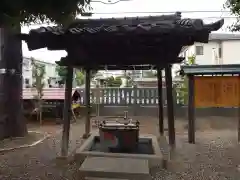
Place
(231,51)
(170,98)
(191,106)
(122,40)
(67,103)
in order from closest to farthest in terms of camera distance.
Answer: (122,40) < (170,98) < (67,103) < (191,106) < (231,51)

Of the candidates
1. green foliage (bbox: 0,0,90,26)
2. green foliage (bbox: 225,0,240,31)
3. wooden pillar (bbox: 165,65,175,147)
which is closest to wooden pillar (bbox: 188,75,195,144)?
green foliage (bbox: 225,0,240,31)

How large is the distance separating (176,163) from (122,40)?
242cm

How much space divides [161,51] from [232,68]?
8.69 ft

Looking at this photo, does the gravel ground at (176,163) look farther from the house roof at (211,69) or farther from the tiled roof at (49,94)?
the tiled roof at (49,94)

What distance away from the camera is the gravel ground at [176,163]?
483 cm

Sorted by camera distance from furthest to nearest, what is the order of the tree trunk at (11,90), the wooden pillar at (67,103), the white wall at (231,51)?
the white wall at (231,51)
the tree trunk at (11,90)
the wooden pillar at (67,103)

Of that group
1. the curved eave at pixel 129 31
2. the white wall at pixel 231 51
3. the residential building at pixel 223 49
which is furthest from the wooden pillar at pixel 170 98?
the white wall at pixel 231 51

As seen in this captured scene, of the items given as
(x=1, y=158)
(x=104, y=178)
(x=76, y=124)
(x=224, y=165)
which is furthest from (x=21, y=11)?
(x=76, y=124)

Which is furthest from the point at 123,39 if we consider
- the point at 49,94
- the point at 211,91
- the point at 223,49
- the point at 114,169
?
the point at 223,49

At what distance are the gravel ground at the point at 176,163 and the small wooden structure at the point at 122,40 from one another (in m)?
0.52

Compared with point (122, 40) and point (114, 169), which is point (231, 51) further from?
point (114, 169)

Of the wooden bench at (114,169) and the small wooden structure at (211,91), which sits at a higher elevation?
the small wooden structure at (211,91)

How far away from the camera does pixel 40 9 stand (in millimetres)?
2938

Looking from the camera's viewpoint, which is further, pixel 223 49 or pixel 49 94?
pixel 223 49
